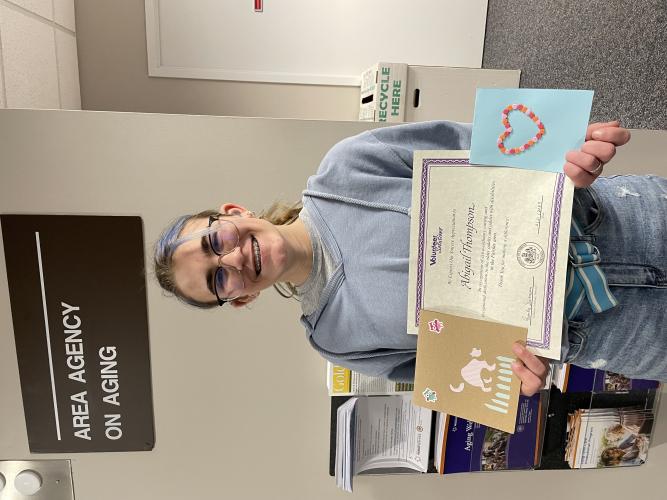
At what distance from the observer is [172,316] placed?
1271 millimetres

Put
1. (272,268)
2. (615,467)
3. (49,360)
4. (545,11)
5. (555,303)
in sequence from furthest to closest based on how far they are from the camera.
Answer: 1. (545,11)
2. (615,467)
3. (49,360)
4. (272,268)
5. (555,303)

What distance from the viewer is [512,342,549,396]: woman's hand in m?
0.67

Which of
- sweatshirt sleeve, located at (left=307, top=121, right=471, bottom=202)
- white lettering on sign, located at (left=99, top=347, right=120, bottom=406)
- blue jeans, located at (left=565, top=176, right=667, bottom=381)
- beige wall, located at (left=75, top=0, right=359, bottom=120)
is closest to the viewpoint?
blue jeans, located at (left=565, top=176, right=667, bottom=381)

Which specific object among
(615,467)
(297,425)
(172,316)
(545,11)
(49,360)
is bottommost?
(615,467)

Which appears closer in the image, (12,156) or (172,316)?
(12,156)

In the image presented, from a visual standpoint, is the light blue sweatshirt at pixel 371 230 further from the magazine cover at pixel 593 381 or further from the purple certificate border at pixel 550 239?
the magazine cover at pixel 593 381

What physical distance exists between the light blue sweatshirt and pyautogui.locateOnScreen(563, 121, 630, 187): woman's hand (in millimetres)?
229

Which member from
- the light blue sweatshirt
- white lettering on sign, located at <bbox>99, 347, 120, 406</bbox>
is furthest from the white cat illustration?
white lettering on sign, located at <bbox>99, 347, 120, 406</bbox>

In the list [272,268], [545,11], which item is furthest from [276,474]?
[545,11]

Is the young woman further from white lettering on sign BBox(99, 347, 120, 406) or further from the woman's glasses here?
white lettering on sign BBox(99, 347, 120, 406)

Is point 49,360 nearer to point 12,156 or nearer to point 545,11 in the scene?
point 12,156

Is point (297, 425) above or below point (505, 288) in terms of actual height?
below

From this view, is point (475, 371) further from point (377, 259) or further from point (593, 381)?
point (593, 381)

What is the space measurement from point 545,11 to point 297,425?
197cm
